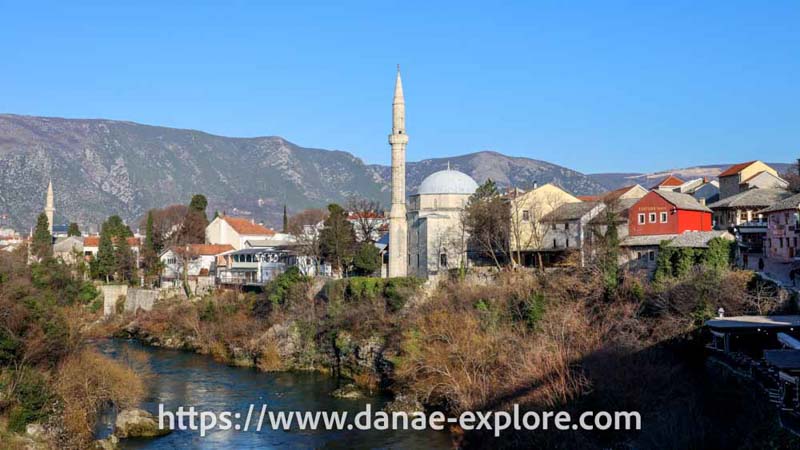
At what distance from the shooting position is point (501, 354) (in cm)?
3145

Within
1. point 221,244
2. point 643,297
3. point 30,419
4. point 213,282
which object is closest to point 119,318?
point 213,282

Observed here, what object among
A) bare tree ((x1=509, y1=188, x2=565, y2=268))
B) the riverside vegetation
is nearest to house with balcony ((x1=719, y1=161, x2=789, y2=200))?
bare tree ((x1=509, y1=188, x2=565, y2=268))

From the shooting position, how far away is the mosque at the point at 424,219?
171ft

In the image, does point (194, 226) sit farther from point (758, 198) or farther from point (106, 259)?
point (758, 198)

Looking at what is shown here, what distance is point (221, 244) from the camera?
82562mm

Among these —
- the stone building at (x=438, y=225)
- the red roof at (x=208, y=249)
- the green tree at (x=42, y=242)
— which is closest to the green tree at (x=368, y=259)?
the stone building at (x=438, y=225)

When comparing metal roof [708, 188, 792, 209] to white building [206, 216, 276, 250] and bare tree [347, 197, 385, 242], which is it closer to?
bare tree [347, 197, 385, 242]

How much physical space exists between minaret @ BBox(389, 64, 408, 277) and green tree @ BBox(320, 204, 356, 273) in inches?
173

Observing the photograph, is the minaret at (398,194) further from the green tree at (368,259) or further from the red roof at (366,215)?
the red roof at (366,215)

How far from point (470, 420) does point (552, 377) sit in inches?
142

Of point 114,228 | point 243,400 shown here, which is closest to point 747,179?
point 243,400

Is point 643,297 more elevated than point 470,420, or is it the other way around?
point 643,297

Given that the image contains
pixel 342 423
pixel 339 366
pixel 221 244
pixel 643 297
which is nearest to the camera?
pixel 342 423

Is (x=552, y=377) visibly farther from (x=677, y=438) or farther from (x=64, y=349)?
(x=64, y=349)
